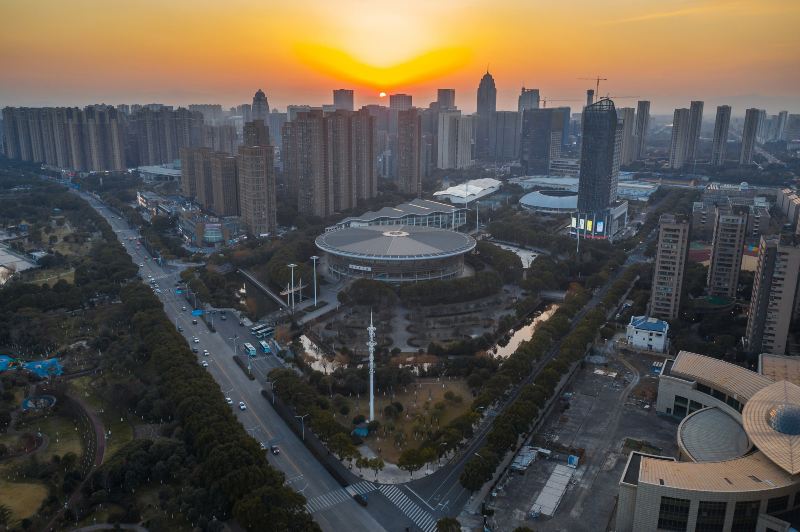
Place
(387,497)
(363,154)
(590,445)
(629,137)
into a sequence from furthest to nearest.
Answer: (629,137) → (363,154) → (590,445) → (387,497)

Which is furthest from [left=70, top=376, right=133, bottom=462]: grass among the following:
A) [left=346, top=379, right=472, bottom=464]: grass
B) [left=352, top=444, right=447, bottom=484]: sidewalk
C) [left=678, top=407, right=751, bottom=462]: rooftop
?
[left=678, top=407, right=751, bottom=462]: rooftop

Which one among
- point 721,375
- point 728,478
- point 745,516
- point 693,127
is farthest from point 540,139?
point 745,516

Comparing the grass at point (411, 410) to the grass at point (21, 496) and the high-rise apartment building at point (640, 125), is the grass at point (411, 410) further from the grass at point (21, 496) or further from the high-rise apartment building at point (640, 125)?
the high-rise apartment building at point (640, 125)

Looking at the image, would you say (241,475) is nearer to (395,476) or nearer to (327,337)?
(395,476)

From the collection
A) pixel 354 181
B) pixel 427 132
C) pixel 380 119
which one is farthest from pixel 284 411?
pixel 380 119

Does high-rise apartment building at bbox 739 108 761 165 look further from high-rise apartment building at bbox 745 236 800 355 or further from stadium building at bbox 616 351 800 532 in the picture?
stadium building at bbox 616 351 800 532

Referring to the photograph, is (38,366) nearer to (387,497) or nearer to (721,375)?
(387,497)

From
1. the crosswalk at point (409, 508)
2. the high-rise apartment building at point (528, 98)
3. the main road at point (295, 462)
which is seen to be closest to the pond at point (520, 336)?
the main road at point (295, 462)
